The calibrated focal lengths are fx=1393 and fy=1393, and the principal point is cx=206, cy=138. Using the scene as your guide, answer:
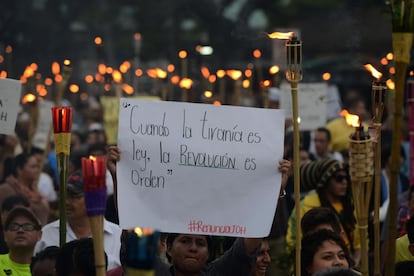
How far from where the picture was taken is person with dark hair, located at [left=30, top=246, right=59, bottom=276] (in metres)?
7.66

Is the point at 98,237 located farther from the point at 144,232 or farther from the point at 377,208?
the point at 377,208

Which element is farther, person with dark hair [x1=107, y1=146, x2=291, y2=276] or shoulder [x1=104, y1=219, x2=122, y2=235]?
shoulder [x1=104, y1=219, x2=122, y2=235]

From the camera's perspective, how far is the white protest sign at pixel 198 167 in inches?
273

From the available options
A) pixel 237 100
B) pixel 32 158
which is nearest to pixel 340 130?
pixel 237 100

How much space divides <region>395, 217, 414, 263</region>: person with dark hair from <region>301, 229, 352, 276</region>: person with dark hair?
46 cm

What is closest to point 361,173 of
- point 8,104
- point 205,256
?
point 205,256

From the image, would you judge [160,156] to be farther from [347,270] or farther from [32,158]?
[32,158]

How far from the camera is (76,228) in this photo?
9.02 metres

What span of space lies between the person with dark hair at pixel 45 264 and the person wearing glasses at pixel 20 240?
49 centimetres

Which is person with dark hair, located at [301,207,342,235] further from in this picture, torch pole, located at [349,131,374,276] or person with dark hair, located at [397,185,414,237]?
torch pole, located at [349,131,374,276]

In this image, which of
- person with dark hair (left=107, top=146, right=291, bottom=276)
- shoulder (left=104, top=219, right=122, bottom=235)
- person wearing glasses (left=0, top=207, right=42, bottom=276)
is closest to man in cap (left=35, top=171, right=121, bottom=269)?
shoulder (left=104, top=219, right=122, bottom=235)

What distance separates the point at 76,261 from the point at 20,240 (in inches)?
62.4

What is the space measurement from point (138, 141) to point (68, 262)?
710mm

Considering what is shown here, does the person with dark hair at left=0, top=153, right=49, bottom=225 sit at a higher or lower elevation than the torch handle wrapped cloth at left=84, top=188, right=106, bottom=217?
higher
